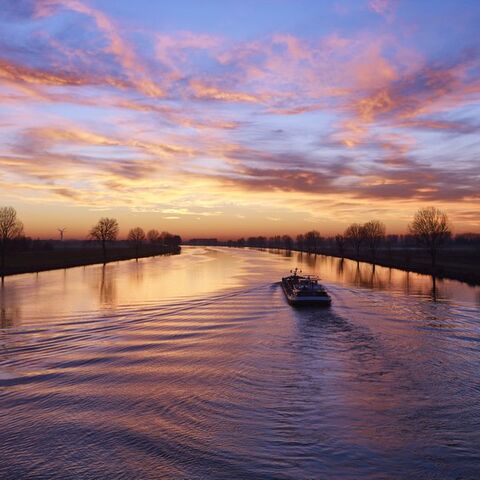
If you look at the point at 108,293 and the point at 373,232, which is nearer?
the point at 108,293

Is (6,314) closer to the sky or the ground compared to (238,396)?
closer to the sky

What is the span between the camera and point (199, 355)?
63.1 feet

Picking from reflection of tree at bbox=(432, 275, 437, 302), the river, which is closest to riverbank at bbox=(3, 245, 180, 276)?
the river

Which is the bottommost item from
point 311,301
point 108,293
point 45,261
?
point 108,293

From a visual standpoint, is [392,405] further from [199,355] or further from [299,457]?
[199,355]

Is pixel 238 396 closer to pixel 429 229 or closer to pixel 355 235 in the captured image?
pixel 429 229

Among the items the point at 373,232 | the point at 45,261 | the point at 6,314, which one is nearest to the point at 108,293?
the point at 6,314

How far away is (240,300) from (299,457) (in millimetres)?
27567

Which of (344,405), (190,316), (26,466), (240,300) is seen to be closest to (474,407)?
(344,405)

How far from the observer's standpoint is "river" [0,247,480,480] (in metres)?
9.98

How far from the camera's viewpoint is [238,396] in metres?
14.2

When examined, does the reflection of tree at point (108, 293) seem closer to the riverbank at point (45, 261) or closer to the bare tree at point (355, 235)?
the riverbank at point (45, 261)

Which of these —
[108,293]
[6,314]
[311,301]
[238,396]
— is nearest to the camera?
[238,396]

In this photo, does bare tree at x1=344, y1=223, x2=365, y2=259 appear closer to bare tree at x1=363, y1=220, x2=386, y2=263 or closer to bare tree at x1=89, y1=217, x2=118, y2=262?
bare tree at x1=363, y1=220, x2=386, y2=263
